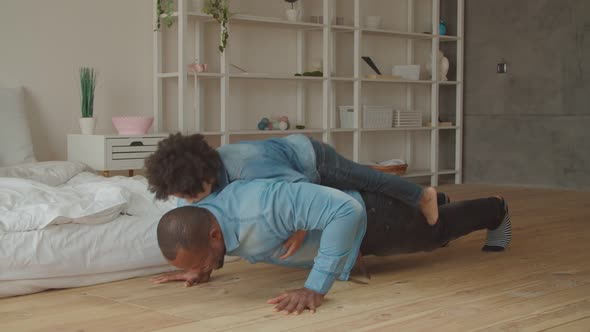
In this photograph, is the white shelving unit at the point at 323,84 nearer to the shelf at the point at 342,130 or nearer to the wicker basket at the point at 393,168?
the shelf at the point at 342,130

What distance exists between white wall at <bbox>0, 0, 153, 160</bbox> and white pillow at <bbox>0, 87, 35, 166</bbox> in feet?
0.97

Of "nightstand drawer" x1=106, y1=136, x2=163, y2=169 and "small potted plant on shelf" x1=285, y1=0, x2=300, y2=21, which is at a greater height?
"small potted plant on shelf" x1=285, y1=0, x2=300, y2=21

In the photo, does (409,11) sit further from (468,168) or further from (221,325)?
(221,325)

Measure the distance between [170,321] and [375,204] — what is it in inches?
32.6

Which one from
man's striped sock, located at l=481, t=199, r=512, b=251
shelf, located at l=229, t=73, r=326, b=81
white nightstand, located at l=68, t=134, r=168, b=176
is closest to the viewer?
man's striped sock, located at l=481, t=199, r=512, b=251

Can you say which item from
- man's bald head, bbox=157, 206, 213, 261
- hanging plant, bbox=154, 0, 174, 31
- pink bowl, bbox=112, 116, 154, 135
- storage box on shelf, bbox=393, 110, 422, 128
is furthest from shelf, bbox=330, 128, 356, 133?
man's bald head, bbox=157, 206, 213, 261

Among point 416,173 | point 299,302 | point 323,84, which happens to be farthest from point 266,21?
point 299,302

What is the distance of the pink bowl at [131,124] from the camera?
4.55 m

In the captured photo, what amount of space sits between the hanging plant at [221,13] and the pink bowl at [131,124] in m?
0.74

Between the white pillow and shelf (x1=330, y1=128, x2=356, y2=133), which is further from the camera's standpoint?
shelf (x1=330, y1=128, x2=356, y2=133)

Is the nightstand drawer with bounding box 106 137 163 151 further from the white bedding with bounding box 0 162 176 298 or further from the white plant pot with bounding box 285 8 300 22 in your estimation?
the white plant pot with bounding box 285 8 300 22

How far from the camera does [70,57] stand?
4793 millimetres

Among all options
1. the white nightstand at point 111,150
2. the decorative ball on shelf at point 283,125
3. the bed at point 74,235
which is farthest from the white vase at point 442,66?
the bed at point 74,235

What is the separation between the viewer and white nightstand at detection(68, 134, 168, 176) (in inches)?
171
